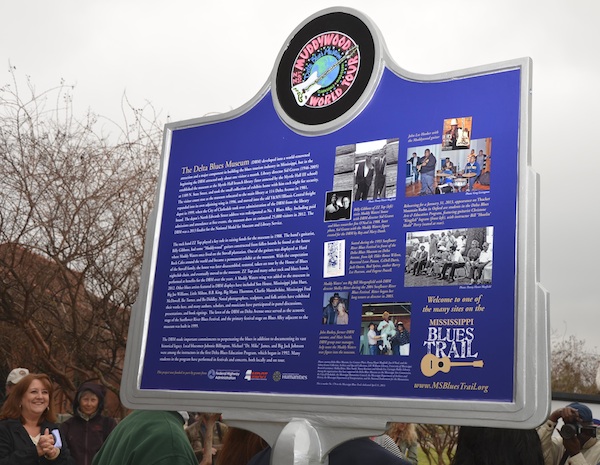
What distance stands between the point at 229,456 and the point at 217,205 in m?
0.64

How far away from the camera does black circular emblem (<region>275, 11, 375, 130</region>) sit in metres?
1.84

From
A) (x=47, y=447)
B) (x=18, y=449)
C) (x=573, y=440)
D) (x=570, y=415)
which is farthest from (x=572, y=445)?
(x=18, y=449)

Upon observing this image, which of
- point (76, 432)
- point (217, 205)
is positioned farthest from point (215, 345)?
point (76, 432)

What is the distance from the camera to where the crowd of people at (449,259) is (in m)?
1.56

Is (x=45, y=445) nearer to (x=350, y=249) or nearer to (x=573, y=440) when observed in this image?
(x=573, y=440)

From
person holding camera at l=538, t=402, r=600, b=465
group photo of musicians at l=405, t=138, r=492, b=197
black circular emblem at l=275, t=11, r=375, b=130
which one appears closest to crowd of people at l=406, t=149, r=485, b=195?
group photo of musicians at l=405, t=138, r=492, b=197

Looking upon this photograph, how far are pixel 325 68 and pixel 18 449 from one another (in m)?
2.90

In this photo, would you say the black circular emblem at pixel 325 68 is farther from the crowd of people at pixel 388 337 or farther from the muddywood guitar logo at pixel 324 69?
the crowd of people at pixel 388 337

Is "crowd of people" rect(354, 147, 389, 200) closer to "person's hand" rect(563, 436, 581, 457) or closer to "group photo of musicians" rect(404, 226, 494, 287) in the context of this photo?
"group photo of musicians" rect(404, 226, 494, 287)

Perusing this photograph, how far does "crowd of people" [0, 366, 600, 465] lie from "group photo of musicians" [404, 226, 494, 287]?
0.12 metres

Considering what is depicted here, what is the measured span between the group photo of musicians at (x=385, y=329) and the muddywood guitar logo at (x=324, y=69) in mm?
500

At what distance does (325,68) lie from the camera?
1896 mm

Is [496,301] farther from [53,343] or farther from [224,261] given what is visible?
[53,343]

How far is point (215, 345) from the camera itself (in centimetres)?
185
